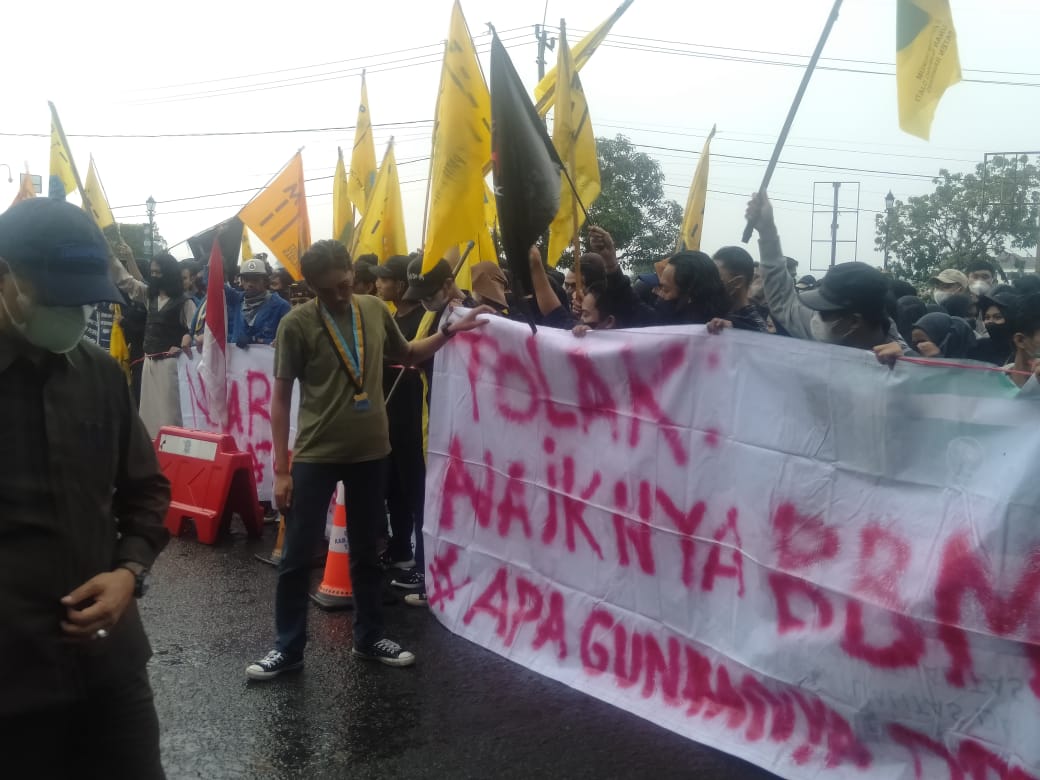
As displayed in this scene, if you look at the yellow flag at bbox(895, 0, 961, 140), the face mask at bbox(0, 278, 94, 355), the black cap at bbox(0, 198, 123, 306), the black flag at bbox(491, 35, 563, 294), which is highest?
the yellow flag at bbox(895, 0, 961, 140)

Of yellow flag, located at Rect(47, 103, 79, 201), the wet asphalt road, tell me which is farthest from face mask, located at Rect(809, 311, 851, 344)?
yellow flag, located at Rect(47, 103, 79, 201)

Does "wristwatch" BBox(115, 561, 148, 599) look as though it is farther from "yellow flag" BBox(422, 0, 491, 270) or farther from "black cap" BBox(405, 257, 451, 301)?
"black cap" BBox(405, 257, 451, 301)

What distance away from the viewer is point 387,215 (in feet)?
27.7

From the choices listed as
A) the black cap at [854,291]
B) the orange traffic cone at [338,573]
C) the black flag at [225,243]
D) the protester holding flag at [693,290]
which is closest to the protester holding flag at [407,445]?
the orange traffic cone at [338,573]

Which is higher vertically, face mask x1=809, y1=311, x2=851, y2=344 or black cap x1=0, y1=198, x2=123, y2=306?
black cap x1=0, y1=198, x2=123, y2=306

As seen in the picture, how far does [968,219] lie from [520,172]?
34.0 m

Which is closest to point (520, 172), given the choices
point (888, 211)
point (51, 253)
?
point (51, 253)

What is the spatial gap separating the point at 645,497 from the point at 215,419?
199 inches

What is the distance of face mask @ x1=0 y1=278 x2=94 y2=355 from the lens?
76.2 inches

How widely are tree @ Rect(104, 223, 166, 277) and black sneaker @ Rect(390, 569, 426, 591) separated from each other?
14.8ft

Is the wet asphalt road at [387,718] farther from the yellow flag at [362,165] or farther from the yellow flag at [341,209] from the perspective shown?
the yellow flag at [341,209]

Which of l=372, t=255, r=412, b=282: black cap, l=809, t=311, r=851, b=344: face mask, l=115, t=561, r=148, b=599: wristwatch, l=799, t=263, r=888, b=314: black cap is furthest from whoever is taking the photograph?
l=372, t=255, r=412, b=282: black cap

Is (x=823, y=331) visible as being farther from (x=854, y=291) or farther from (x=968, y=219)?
(x=968, y=219)

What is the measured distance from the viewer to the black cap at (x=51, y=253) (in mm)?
1939
